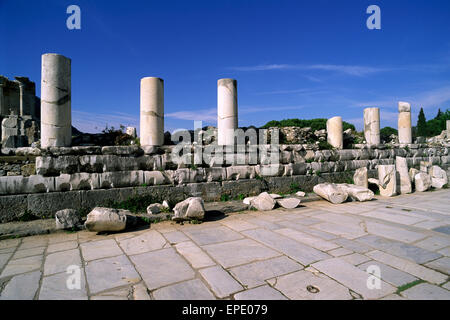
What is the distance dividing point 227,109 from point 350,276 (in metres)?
5.68

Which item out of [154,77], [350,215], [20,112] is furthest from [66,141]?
[20,112]

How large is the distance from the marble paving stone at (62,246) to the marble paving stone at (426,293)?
4144mm

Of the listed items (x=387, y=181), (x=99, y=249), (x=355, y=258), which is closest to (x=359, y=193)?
(x=387, y=181)

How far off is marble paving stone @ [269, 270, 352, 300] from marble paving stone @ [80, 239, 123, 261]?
2.21 metres

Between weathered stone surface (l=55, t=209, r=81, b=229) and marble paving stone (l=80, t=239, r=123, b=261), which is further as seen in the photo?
weathered stone surface (l=55, t=209, r=81, b=229)

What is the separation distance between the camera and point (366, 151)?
983cm

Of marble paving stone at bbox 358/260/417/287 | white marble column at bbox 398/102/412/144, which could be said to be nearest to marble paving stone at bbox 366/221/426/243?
marble paving stone at bbox 358/260/417/287

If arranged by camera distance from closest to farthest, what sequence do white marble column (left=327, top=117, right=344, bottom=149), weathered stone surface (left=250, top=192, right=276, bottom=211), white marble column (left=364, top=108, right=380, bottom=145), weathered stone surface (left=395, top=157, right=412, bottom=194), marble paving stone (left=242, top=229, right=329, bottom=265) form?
marble paving stone (left=242, top=229, right=329, bottom=265) < weathered stone surface (left=250, top=192, right=276, bottom=211) < weathered stone surface (left=395, top=157, right=412, bottom=194) < white marble column (left=327, top=117, right=344, bottom=149) < white marble column (left=364, top=108, right=380, bottom=145)

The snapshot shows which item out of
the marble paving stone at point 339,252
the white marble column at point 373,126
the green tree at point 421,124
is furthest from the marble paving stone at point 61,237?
the green tree at point 421,124

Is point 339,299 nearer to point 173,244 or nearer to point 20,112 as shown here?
point 173,244

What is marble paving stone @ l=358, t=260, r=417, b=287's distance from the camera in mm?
2570

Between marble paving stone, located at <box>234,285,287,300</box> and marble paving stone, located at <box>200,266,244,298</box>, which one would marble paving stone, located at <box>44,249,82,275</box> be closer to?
marble paving stone, located at <box>200,266,244,298</box>

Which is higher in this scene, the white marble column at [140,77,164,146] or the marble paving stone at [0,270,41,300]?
the white marble column at [140,77,164,146]

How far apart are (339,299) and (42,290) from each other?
9.29 ft
